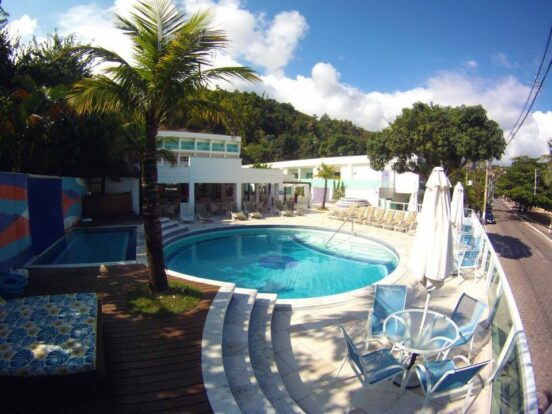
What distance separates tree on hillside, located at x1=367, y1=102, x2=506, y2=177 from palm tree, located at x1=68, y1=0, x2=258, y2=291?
2250cm

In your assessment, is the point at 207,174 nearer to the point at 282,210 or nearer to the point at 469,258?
the point at 282,210

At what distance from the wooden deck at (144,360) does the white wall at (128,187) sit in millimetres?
12745

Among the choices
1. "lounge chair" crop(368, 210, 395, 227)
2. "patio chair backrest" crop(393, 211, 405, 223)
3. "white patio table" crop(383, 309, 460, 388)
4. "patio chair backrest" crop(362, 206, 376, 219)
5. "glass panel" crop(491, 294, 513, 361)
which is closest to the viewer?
"glass panel" crop(491, 294, 513, 361)

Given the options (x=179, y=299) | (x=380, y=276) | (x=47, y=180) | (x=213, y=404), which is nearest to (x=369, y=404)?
(x=213, y=404)

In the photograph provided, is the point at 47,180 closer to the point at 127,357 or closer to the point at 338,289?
the point at 127,357

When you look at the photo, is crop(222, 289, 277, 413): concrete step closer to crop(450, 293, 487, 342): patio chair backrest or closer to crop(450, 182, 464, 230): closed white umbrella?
crop(450, 293, 487, 342): patio chair backrest

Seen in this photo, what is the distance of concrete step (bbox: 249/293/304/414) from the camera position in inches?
160

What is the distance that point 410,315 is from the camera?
17.5ft

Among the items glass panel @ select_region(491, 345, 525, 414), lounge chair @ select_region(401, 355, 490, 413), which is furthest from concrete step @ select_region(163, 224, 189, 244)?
glass panel @ select_region(491, 345, 525, 414)

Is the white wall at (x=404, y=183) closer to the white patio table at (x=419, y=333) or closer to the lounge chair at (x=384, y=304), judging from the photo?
the lounge chair at (x=384, y=304)

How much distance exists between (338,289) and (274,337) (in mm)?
4579

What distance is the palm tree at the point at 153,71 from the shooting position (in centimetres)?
539

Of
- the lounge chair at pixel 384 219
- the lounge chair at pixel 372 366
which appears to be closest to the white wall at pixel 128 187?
the lounge chair at pixel 384 219

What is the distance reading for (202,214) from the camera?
18688 mm
